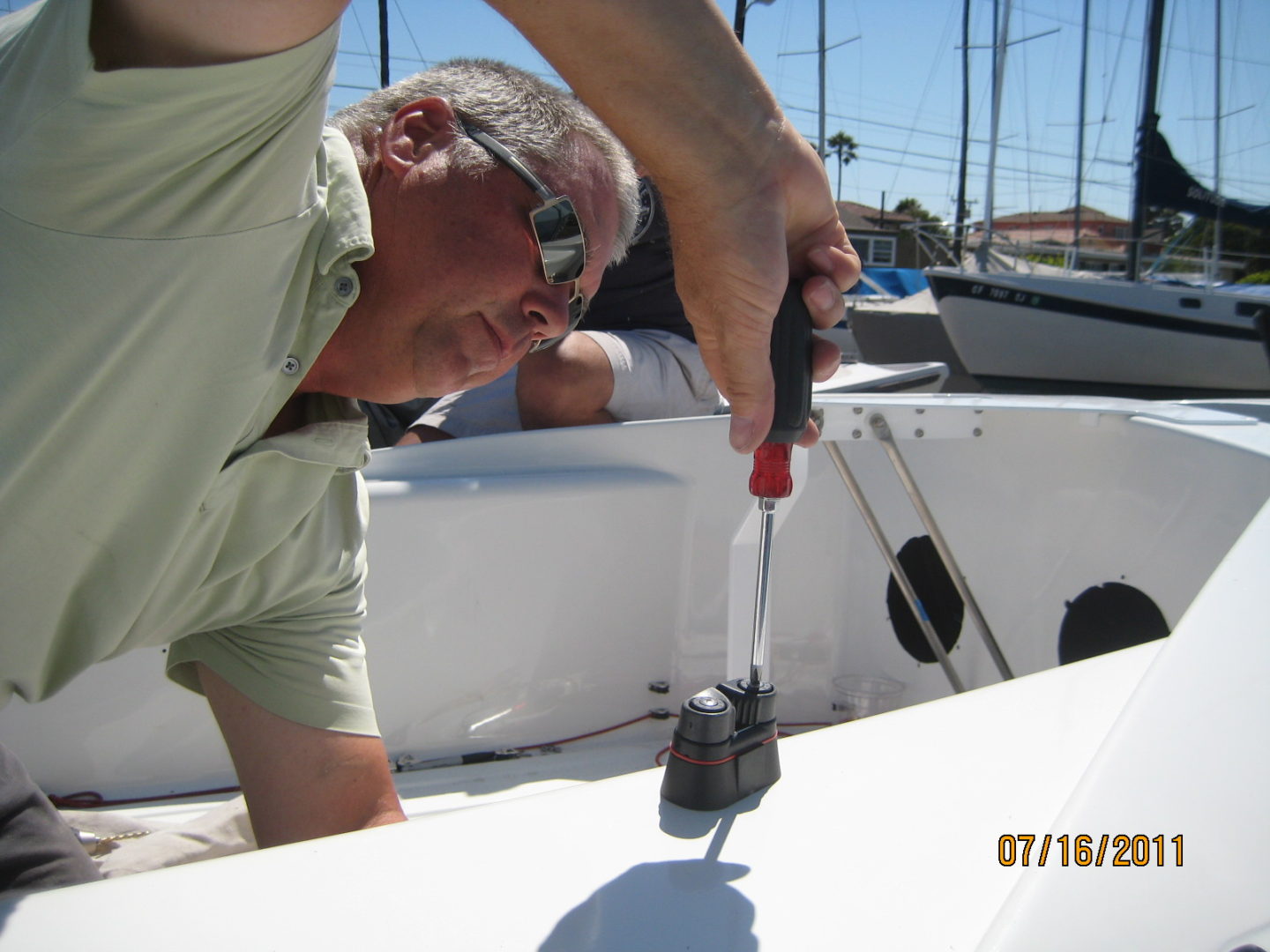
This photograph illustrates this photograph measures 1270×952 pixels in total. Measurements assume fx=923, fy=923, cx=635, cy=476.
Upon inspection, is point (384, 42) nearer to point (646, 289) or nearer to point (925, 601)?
point (646, 289)

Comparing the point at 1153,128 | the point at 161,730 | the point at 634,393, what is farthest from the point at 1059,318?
the point at 161,730

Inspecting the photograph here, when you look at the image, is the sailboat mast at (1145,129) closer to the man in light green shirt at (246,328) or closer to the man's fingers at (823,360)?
the man in light green shirt at (246,328)

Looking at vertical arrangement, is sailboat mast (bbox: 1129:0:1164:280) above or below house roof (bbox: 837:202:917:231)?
above

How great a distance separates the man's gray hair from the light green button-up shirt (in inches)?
7.9

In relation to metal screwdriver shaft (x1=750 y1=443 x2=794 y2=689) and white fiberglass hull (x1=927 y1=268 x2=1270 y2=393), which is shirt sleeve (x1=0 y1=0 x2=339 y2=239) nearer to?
metal screwdriver shaft (x1=750 y1=443 x2=794 y2=689)

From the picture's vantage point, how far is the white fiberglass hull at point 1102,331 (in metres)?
11.6

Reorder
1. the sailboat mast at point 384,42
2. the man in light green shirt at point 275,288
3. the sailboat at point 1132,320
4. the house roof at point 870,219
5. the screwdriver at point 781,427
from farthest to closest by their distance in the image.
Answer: the house roof at point 870,219, the sailboat at point 1132,320, the sailboat mast at point 384,42, the screwdriver at point 781,427, the man in light green shirt at point 275,288

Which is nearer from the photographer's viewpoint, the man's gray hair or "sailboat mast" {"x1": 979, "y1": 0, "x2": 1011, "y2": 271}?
the man's gray hair

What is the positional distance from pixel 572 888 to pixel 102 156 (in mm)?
682

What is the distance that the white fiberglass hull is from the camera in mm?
11641

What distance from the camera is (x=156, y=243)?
2.68 feet

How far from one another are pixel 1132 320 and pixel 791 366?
13043mm

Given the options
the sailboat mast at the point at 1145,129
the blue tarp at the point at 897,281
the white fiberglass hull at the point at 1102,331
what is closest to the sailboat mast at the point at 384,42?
the white fiberglass hull at the point at 1102,331
